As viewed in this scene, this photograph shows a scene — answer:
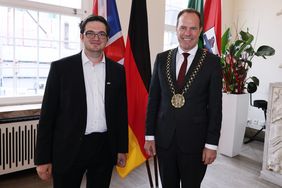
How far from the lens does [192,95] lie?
4.68 feet

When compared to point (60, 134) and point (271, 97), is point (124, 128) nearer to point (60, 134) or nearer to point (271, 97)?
point (60, 134)

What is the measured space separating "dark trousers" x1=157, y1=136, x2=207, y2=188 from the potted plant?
210 centimetres

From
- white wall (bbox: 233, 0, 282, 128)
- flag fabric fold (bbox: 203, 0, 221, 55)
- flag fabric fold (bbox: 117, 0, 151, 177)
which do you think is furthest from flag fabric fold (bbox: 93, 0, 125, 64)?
white wall (bbox: 233, 0, 282, 128)

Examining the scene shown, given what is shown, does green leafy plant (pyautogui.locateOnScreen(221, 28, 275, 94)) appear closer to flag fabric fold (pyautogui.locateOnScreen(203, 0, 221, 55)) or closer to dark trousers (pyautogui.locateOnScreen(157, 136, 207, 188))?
flag fabric fold (pyautogui.locateOnScreen(203, 0, 221, 55))

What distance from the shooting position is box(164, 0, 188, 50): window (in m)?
3.83

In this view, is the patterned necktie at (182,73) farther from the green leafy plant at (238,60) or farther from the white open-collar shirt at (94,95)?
the green leafy plant at (238,60)

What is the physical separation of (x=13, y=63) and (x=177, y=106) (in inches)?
80.0

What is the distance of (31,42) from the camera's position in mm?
2752

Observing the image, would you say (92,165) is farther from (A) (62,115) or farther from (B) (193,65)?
(B) (193,65)

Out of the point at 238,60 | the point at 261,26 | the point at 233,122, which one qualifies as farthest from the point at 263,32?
the point at 233,122

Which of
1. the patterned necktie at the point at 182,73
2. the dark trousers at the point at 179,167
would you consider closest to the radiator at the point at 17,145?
the dark trousers at the point at 179,167

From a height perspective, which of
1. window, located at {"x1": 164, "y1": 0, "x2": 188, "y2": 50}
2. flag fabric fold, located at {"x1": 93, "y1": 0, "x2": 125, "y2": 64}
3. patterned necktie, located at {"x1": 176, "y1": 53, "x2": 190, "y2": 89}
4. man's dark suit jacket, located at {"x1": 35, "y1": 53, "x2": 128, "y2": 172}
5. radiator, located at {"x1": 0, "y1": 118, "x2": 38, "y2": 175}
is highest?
window, located at {"x1": 164, "y1": 0, "x2": 188, "y2": 50}

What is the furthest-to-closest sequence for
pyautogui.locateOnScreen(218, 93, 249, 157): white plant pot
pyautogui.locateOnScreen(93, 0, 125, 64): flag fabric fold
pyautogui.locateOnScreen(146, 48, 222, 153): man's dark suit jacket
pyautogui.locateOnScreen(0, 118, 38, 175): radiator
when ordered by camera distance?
pyautogui.locateOnScreen(218, 93, 249, 157): white plant pot → pyautogui.locateOnScreen(0, 118, 38, 175): radiator → pyautogui.locateOnScreen(93, 0, 125, 64): flag fabric fold → pyautogui.locateOnScreen(146, 48, 222, 153): man's dark suit jacket

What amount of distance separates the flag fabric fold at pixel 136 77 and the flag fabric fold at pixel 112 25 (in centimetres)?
7
